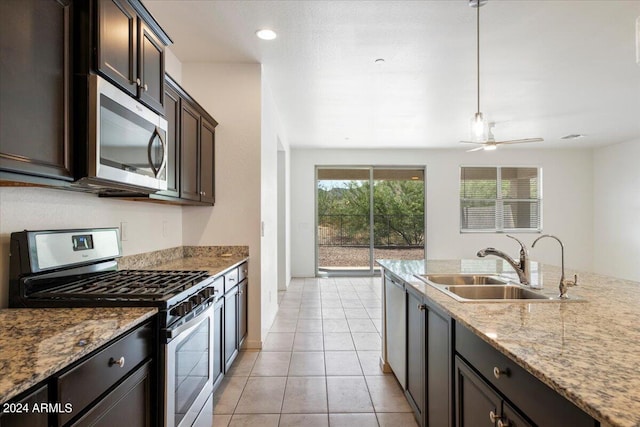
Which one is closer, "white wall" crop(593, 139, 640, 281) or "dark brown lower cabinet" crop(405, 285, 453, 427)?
"dark brown lower cabinet" crop(405, 285, 453, 427)

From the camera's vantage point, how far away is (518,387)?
1.02 metres

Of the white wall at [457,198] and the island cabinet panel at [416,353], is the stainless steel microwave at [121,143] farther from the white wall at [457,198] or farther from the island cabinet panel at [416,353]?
the white wall at [457,198]

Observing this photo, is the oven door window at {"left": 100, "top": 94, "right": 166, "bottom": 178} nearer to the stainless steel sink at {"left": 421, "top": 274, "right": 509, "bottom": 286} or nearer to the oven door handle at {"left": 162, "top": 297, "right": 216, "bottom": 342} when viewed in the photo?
the oven door handle at {"left": 162, "top": 297, "right": 216, "bottom": 342}

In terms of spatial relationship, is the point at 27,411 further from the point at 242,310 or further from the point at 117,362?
the point at 242,310

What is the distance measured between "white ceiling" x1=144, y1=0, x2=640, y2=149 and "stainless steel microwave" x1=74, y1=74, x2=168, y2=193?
1.14 meters

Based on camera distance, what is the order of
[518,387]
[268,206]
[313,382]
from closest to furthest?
[518,387]
[313,382]
[268,206]

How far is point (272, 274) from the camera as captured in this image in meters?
4.10

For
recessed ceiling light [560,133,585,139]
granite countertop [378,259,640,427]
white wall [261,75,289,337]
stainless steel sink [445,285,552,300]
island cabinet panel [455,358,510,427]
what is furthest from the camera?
recessed ceiling light [560,133,585,139]

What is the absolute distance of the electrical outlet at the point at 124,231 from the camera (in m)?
2.31

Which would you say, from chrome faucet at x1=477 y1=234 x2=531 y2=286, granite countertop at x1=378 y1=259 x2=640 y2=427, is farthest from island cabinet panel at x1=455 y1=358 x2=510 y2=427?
chrome faucet at x1=477 y1=234 x2=531 y2=286

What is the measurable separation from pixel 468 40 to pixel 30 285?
3.24 metres

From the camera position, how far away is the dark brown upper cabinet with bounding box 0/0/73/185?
1.05 metres

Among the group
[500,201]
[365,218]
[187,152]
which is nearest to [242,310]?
[187,152]

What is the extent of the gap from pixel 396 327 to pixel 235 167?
2015 mm
